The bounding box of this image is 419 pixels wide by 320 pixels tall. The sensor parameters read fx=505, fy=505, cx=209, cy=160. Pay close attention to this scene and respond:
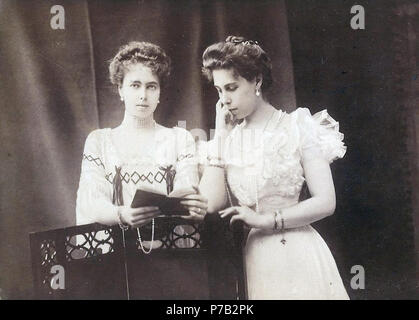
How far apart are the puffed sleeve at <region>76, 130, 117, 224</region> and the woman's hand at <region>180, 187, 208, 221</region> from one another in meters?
0.32

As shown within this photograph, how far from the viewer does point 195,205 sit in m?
2.14

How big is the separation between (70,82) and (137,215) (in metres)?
0.68

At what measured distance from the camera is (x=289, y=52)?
88.2 inches

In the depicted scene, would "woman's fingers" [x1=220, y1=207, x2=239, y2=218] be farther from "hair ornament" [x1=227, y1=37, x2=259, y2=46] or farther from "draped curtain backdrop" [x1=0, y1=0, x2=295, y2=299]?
"hair ornament" [x1=227, y1=37, x2=259, y2=46]

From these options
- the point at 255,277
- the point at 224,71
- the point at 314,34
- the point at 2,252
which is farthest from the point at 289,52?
the point at 2,252

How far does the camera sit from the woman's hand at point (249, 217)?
2092mm

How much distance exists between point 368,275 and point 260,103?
35.6 inches

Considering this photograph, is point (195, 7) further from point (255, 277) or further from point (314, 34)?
point (255, 277)

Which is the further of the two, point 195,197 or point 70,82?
point 70,82

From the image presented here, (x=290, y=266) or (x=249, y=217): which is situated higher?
(x=249, y=217)

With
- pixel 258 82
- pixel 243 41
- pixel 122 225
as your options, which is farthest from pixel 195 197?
pixel 243 41

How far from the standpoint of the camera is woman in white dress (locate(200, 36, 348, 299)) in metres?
2.10

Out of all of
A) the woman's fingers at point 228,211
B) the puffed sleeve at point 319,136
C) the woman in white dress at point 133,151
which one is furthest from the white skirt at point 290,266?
the woman in white dress at point 133,151

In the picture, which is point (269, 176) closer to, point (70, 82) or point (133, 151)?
point (133, 151)
